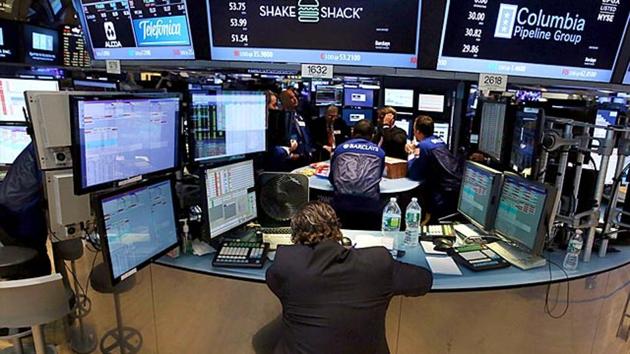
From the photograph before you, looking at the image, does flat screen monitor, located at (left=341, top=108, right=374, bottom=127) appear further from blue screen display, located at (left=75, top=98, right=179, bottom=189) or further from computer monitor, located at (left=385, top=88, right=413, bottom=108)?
blue screen display, located at (left=75, top=98, right=179, bottom=189)

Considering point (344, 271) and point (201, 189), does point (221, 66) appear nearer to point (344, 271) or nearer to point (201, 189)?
point (201, 189)


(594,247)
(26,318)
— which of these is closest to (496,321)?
(594,247)

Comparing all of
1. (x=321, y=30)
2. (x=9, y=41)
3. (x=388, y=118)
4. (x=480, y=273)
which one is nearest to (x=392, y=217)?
(x=480, y=273)

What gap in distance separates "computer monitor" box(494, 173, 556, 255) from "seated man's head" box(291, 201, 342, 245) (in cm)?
104

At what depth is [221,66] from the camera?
2.46 meters

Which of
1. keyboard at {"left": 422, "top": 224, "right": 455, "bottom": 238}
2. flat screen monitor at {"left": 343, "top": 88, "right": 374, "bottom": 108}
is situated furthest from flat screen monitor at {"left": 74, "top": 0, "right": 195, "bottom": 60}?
flat screen monitor at {"left": 343, "top": 88, "right": 374, "bottom": 108}

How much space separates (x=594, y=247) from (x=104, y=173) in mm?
2636

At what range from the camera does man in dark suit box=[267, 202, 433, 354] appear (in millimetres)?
1524

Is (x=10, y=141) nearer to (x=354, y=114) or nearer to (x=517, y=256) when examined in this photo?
(x=517, y=256)

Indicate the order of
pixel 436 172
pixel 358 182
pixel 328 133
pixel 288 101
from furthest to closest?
pixel 328 133
pixel 288 101
pixel 436 172
pixel 358 182

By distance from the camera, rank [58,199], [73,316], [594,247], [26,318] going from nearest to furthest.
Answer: [58,199] < [26,318] < [594,247] < [73,316]

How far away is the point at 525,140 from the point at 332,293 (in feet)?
5.10

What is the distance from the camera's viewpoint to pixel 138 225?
6.06ft

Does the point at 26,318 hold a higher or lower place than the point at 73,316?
higher
